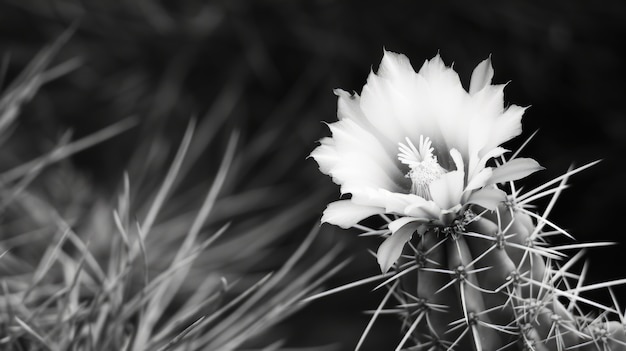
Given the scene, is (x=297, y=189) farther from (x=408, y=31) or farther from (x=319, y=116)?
(x=408, y=31)

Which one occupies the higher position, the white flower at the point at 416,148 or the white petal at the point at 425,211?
the white flower at the point at 416,148

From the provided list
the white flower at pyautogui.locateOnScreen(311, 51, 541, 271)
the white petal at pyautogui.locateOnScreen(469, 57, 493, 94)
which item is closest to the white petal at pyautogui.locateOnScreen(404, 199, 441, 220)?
the white flower at pyautogui.locateOnScreen(311, 51, 541, 271)

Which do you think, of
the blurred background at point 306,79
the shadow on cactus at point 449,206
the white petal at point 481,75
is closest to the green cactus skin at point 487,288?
the shadow on cactus at point 449,206

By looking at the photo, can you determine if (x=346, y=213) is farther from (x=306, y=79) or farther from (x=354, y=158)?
(x=306, y=79)

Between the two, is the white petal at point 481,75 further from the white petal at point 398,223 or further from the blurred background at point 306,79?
the blurred background at point 306,79

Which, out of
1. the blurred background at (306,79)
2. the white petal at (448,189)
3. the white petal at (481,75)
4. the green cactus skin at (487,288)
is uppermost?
the blurred background at (306,79)

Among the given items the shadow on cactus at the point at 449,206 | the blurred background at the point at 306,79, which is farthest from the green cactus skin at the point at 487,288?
the blurred background at the point at 306,79

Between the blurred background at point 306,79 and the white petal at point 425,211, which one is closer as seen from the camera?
the white petal at point 425,211
